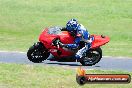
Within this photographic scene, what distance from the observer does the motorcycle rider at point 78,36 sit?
17188mm

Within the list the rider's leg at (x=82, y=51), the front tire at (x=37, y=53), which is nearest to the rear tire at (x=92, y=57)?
the rider's leg at (x=82, y=51)

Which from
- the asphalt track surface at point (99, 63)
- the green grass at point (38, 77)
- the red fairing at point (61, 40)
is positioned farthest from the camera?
Answer: the red fairing at point (61, 40)

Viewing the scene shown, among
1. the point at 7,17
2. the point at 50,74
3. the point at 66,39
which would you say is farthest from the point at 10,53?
the point at 7,17

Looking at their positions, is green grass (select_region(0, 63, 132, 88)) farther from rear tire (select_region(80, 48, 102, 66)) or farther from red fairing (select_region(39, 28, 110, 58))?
red fairing (select_region(39, 28, 110, 58))

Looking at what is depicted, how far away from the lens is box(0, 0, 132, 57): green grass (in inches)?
1348

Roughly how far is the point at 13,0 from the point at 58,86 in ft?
107

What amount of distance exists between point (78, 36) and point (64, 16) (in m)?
22.0

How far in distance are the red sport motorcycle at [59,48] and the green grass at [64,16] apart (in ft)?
45.4

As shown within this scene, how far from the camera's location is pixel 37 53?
57.1ft

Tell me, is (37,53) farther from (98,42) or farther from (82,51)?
(98,42)

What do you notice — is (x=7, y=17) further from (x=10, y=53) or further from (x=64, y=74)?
(x=64, y=74)

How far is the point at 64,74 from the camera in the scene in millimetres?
13945

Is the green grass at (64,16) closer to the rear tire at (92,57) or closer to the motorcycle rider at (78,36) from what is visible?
the motorcycle rider at (78,36)

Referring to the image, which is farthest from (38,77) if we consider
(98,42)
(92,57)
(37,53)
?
(98,42)
